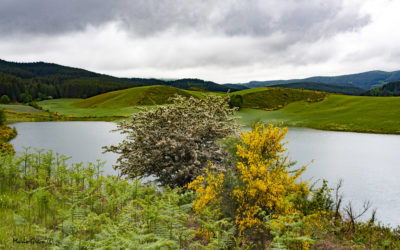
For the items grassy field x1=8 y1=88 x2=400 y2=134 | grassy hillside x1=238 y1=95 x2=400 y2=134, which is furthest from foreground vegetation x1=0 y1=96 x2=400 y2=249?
grassy field x1=8 y1=88 x2=400 y2=134

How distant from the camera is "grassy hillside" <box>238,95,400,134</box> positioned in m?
47.6

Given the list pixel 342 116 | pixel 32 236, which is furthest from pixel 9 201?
pixel 342 116

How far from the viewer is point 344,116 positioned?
57.9 meters

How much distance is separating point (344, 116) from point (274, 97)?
130 feet

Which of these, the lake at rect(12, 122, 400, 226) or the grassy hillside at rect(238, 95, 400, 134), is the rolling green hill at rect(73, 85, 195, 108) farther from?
the lake at rect(12, 122, 400, 226)

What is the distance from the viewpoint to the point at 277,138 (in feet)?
25.5

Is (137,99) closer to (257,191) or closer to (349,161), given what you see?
(349,161)

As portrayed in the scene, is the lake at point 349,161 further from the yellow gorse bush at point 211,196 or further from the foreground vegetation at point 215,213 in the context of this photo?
the yellow gorse bush at point 211,196

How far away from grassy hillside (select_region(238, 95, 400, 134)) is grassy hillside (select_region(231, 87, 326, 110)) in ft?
31.0

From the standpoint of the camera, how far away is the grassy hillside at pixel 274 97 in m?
88.5

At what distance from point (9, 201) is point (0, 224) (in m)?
1.47

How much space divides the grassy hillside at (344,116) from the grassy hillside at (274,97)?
9451 mm

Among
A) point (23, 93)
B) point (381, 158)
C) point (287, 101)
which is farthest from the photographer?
point (23, 93)

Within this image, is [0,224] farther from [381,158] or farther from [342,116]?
[342,116]
